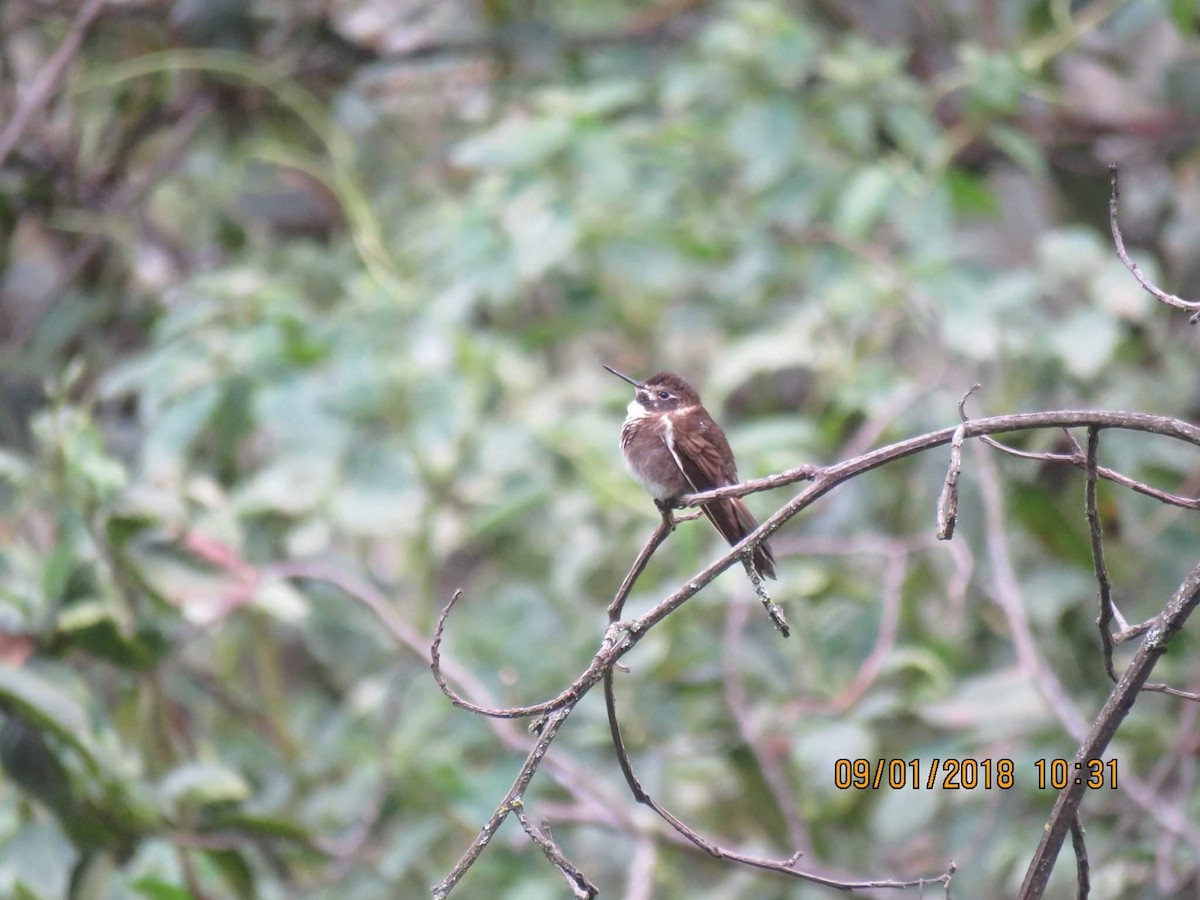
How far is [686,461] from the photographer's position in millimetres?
2701

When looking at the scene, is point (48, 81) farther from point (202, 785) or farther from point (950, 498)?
point (950, 498)

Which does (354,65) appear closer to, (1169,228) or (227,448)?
(227,448)

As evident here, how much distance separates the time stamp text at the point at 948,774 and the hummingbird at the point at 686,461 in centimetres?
115

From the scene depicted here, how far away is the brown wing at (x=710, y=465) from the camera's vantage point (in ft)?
8.75

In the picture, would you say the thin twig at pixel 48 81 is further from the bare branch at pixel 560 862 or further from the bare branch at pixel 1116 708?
the bare branch at pixel 1116 708

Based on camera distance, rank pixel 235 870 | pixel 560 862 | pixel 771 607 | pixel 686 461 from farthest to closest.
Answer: pixel 235 870
pixel 686 461
pixel 771 607
pixel 560 862

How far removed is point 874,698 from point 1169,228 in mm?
2510

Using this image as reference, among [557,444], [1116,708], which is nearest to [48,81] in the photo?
[557,444]

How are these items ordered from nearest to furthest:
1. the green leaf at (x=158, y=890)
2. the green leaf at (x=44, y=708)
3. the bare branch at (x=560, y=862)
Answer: the bare branch at (x=560, y=862)
the green leaf at (x=44, y=708)
the green leaf at (x=158, y=890)

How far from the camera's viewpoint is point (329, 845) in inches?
147

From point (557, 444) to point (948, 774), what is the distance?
1.44 meters

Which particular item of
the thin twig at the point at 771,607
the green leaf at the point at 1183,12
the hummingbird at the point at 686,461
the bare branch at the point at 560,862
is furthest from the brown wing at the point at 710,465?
the green leaf at the point at 1183,12

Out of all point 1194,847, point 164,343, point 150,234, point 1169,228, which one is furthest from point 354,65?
point 1194,847

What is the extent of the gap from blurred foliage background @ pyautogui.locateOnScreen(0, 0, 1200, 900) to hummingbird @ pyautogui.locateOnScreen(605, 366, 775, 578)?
0.86 metres
